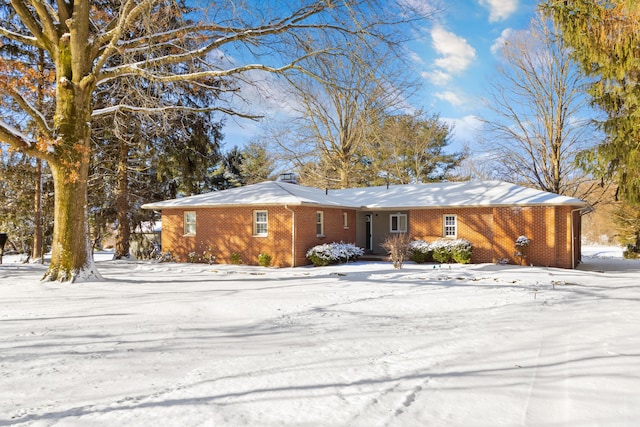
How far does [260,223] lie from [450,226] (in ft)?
29.4

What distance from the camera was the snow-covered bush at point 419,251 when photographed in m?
20.1

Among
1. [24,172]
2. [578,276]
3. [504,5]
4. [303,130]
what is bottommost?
[578,276]

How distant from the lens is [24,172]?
819 inches

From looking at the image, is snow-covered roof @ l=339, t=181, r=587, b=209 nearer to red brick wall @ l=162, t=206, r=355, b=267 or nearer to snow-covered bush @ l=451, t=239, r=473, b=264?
snow-covered bush @ l=451, t=239, r=473, b=264

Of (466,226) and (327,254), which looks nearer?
(327,254)

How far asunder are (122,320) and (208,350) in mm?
2496

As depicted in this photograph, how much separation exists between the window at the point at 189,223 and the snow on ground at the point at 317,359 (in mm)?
11082

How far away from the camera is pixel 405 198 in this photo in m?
22.7

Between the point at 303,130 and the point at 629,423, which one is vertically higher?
the point at 303,130

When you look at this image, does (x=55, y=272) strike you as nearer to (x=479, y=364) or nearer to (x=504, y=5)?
(x=479, y=364)

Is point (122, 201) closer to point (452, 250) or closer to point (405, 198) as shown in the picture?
point (405, 198)

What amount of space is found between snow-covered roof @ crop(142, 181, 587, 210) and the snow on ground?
899 cm

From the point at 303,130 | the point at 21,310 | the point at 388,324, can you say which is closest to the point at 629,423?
the point at 388,324

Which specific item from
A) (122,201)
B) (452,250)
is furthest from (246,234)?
(452,250)
